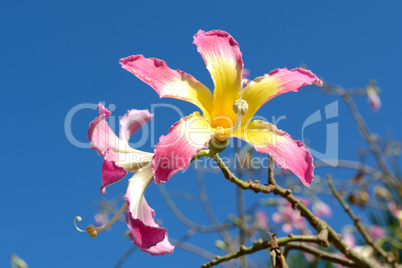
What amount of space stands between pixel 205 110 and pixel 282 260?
0.35m

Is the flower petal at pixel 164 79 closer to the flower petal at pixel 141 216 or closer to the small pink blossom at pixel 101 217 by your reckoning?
the flower petal at pixel 141 216

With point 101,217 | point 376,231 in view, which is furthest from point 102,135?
point 376,231

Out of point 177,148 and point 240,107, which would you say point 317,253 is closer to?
point 240,107

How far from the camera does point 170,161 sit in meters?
0.77

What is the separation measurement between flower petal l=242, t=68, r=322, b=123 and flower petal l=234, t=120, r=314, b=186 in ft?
0.17

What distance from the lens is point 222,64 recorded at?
0.97m

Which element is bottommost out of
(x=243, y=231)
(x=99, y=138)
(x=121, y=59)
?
(x=99, y=138)

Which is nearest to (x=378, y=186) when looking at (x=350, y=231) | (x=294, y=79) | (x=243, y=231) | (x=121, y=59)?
(x=350, y=231)

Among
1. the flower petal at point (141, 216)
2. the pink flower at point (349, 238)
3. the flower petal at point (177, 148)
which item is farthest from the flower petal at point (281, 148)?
the pink flower at point (349, 238)

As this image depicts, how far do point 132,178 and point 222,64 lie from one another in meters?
0.32

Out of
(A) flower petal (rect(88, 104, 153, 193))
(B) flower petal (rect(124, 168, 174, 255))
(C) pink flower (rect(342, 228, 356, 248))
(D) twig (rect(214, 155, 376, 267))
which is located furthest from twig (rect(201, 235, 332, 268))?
(C) pink flower (rect(342, 228, 356, 248))

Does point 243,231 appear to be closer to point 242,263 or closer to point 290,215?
point 242,263

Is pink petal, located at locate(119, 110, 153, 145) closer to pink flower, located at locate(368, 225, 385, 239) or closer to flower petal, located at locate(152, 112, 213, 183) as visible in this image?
flower petal, located at locate(152, 112, 213, 183)

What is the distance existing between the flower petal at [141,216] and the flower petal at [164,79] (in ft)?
0.55
